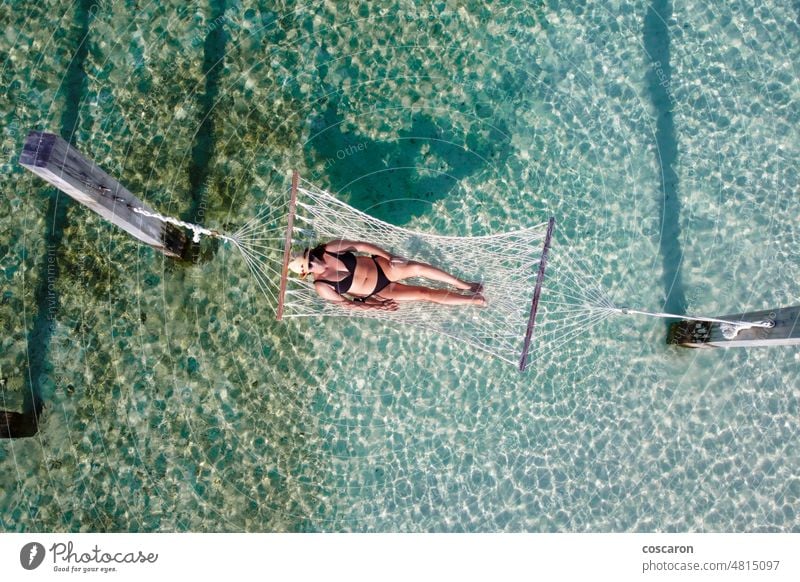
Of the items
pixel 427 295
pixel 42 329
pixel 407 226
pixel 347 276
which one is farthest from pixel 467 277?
pixel 42 329

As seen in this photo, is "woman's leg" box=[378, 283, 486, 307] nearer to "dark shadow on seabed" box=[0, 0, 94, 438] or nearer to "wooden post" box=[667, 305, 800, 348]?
"wooden post" box=[667, 305, 800, 348]

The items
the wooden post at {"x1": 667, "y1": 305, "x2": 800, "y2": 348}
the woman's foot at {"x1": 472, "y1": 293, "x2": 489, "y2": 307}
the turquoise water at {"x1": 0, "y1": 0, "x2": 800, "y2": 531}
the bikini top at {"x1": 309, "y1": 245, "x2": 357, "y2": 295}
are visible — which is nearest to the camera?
the wooden post at {"x1": 667, "y1": 305, "x2": 800, "y2": 348}

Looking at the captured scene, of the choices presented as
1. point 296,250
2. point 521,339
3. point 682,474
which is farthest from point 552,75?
point 682,474

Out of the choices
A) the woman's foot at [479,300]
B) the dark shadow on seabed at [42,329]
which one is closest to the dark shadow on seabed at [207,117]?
the dark shadow on seabed at [42,329]

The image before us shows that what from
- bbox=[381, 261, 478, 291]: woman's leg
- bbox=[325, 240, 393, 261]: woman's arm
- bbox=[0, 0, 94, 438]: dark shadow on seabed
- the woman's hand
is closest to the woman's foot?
bbox=[381, 261, 478, 291]: woman's leg

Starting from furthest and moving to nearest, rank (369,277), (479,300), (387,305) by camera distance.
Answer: (479,300) → (387,305) → (369,277)

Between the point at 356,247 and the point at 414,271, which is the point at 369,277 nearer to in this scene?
the point at 356,247

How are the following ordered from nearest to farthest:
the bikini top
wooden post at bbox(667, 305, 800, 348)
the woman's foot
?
wooden post at bbox(667, 305, 800, 348)
the bikini top
the woman's foot

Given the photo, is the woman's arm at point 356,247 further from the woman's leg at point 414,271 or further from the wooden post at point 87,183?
the wooden post at point 87,183
